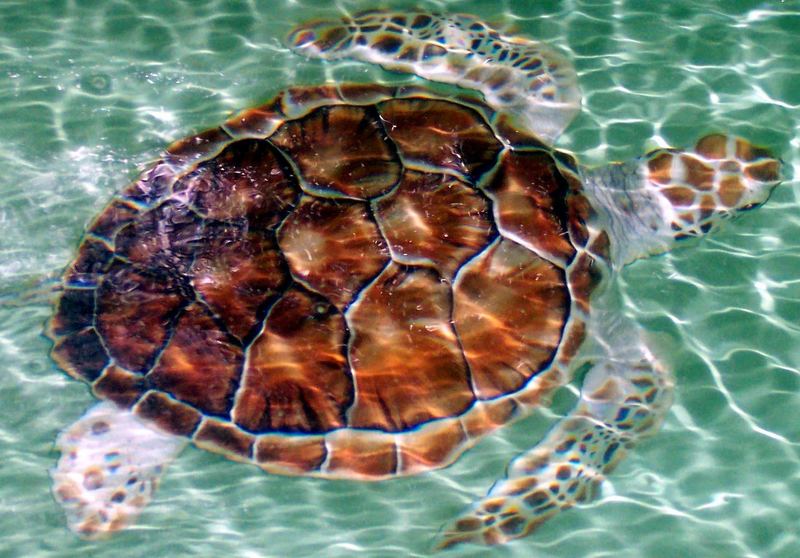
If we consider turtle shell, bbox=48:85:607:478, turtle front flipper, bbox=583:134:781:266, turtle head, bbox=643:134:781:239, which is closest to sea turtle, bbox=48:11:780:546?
turtle shell, bbox=48:85:607:478

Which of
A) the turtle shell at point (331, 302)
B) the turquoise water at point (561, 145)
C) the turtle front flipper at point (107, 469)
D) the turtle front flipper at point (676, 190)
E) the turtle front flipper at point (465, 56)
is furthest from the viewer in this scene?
the turtle front flipper at point (465, 56)

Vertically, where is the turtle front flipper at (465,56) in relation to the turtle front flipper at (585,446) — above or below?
above

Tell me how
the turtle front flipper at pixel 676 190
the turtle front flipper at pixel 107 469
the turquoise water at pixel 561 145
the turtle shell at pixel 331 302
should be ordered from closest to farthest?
the turtle shell at pixel 331 302, the turtle front flipper at pixel 107 469, the turquoise water at pixel 561 145, the turtle front flipper at pixel 676 190

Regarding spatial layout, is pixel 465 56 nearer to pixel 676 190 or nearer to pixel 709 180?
pixel 676 190

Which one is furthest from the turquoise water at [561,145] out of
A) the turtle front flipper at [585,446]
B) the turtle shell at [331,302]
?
the turtle shell at [331,302]

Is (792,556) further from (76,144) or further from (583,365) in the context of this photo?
(76,144)

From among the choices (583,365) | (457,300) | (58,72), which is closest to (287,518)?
(457,300)

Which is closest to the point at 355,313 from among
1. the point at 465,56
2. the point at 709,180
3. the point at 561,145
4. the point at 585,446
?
the point at 585,446

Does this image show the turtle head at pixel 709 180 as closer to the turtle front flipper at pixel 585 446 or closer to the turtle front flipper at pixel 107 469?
the turtle front flipper at pixel 585 446
